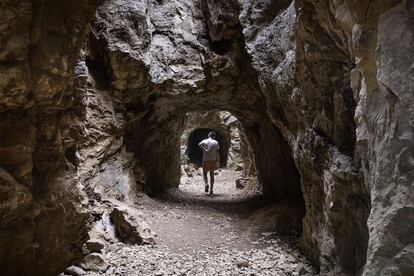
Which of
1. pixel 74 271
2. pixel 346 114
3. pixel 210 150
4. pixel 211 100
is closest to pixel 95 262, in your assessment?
pixel 74 271

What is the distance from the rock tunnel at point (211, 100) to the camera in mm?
1938

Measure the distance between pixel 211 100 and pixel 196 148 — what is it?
42.7ft

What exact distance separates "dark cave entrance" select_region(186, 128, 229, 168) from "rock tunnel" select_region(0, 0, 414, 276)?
11.2 metres

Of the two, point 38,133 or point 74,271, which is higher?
point 38,133

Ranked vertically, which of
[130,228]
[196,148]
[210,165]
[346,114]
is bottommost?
[130,228]

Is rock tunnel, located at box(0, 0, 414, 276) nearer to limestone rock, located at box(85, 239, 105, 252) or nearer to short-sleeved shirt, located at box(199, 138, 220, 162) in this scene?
limestone rock, located at box(85, 239, 105, 252)

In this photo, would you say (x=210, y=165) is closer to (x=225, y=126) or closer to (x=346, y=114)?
(x=346, y=114)

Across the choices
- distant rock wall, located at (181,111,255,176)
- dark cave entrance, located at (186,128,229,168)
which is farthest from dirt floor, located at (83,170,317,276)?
dark cave entrance, located at (186,128,229,168)

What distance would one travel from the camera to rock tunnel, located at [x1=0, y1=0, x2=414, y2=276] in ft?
6.36

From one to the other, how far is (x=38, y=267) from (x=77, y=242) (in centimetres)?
58

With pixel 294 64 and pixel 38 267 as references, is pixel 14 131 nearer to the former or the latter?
pixel 38 267

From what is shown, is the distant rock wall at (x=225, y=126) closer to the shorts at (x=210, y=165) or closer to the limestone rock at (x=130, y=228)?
the shorts at (x=210, y=165)

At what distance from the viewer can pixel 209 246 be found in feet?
17.6

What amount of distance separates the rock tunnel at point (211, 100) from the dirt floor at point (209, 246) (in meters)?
0.50
